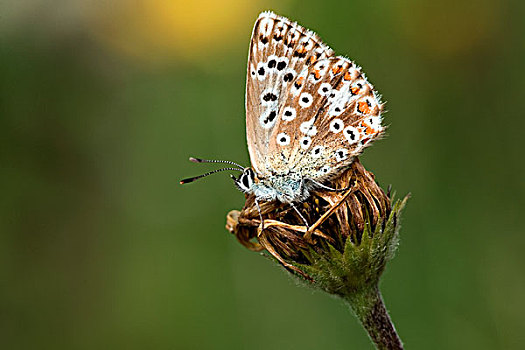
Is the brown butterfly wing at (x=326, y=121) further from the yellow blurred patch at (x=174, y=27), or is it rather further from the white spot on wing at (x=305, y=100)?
the yellow blurred patch at (x=174, y=27)

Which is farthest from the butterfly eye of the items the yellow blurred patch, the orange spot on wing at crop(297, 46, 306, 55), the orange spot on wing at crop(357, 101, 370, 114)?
the yellow blurred patch

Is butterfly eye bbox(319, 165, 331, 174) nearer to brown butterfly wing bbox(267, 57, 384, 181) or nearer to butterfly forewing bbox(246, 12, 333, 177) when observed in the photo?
brown butterfly wing bbox(267, 57, 384, 181)

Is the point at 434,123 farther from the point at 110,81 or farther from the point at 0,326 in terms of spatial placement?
the point at 0,326

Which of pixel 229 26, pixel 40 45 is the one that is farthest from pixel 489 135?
pixel 40 45

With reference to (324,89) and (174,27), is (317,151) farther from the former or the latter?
(174,27)

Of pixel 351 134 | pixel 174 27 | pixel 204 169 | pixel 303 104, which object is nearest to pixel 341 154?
pixel 351 134

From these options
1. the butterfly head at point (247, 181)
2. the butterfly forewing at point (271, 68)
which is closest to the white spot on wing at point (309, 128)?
the butterfly forewing at point (271, 68)
